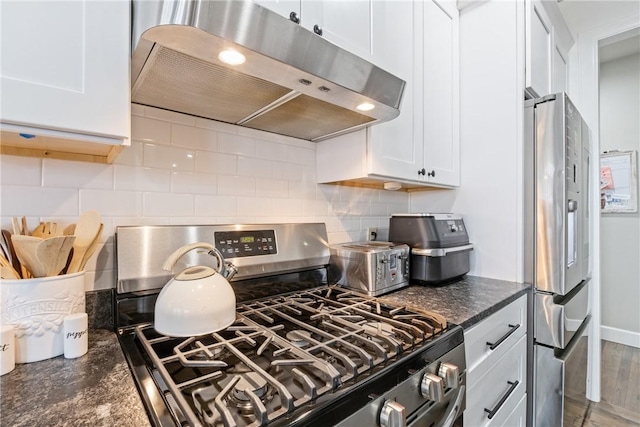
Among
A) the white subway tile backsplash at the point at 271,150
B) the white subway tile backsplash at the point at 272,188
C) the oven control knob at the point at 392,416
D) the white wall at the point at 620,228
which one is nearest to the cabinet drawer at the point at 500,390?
the oven control knob at the point at 392,416

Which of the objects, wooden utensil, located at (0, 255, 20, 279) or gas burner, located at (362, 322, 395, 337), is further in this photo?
gas burner, located at (362, 322, 395, 337)

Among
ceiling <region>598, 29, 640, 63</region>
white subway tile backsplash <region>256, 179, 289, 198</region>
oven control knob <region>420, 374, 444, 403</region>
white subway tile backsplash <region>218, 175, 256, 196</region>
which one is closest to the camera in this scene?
oven control knob <region>420, 374, 444, 403</region>

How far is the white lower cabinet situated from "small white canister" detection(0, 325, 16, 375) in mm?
1157

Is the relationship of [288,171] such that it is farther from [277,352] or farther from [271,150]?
[277,352]

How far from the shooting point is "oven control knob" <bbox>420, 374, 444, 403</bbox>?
0.73 metres

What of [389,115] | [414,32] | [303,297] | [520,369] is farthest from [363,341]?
[414,32]

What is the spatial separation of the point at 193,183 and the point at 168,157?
0.12 meters

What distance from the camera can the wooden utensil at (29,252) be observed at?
26.9 inches

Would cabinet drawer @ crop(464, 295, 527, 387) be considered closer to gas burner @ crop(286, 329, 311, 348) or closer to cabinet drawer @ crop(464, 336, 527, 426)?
cabinet drawer @ crop(464, 336, 527, 426)

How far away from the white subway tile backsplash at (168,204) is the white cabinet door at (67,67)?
359 millimetres

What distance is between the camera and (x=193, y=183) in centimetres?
111

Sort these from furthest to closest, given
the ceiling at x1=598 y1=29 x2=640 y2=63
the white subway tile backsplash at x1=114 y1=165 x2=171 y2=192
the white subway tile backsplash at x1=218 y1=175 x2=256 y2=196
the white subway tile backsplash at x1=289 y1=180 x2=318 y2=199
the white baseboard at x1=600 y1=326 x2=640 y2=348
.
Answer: the white baseboard at x1=600 y1=326 x2=640 y2=348, the ceiling at x1=598 y1=29 x2=640 y2=63, the white subway tile backsplash at x1=289 y1=180 x2=318 y2=199, the white subway tile backsplash at x1=218 y1=175 x2=256 y2=196, the white subway tile backsplash at x1=114 y1=165 x2=171 y2=192

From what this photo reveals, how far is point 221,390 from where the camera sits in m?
0.59

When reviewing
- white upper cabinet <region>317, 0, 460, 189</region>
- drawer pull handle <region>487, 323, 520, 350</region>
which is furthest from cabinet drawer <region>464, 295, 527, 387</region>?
white upper cabinet <region>317, 0, 460, 189</region>
